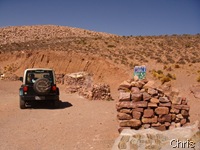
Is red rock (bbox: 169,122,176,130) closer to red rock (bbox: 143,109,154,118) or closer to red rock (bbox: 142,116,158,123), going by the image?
red rock (bbox: 142,116,158,123)

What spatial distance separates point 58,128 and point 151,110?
337cm

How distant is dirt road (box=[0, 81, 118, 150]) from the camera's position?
8.16 m

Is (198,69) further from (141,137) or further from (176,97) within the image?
(141,137)

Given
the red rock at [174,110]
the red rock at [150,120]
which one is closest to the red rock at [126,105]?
the red rock at [150,120]

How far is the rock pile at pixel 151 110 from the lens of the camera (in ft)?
28.6

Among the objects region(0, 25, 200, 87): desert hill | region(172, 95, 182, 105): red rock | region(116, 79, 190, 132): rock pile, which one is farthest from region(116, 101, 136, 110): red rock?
region(0, 25, 200, 87): desert hill

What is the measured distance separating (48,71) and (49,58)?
2300cm

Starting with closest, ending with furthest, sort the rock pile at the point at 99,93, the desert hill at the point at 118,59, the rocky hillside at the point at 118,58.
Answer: the rock pile at the point at 99,93 → the desert hill at the point at 118,59 → the rocky hillside at the point at 118,58

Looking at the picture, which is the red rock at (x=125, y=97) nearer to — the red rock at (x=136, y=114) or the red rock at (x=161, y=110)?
the red rock at (x=136, y=114)

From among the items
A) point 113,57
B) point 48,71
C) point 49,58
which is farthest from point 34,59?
point 48,71

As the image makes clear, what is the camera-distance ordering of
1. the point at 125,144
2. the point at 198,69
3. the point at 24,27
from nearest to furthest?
the point at 125,144
the point at 198,69
the point at 24,27

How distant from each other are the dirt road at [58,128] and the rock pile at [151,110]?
2.50ft

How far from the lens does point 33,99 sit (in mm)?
14078

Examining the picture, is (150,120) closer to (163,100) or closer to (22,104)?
(163,100)
